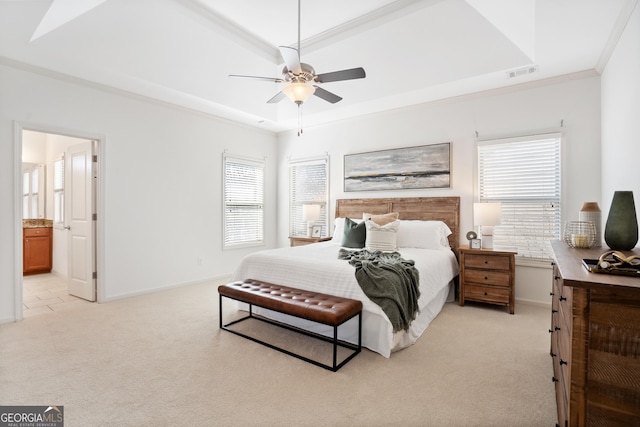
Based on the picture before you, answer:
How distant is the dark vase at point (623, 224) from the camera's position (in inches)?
71.2

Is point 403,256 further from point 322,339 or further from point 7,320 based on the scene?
point 7,320

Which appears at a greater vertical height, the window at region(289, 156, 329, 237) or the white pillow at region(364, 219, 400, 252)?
the window at region(289, 156, 329, 237)

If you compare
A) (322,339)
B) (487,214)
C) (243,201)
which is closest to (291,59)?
(322,339)

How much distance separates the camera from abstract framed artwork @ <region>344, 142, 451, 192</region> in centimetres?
470

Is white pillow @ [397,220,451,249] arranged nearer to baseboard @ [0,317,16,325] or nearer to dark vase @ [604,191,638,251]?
dark vase @ [604,191,638,251]

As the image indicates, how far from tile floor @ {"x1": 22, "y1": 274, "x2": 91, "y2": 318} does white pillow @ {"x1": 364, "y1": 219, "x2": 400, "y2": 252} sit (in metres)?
3.75

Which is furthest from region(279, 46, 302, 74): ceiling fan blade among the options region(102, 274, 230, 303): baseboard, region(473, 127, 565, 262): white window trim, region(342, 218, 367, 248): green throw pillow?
region(102, 274, 230, 303): baseboard

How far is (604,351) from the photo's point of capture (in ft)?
3.87

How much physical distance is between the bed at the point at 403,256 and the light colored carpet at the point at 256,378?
18 centimetres

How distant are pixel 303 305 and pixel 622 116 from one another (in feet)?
10.4

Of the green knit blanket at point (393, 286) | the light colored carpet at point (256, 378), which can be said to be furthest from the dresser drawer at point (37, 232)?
the green knit blanket at point (393, 286)

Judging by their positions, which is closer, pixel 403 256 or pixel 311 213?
pixel 403 256

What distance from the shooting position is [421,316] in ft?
10.6

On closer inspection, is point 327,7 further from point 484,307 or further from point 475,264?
point 484,307
